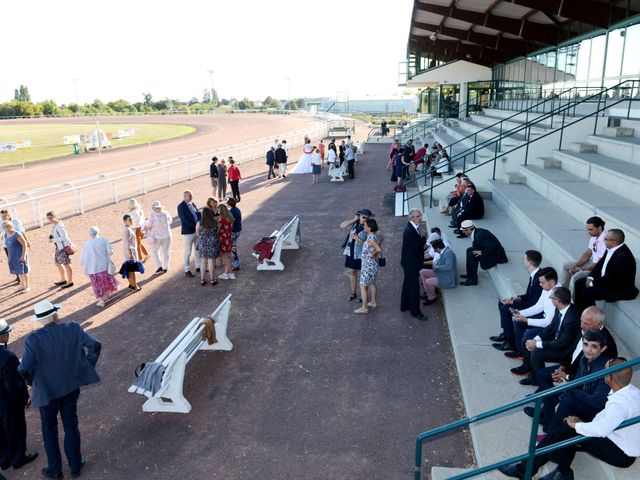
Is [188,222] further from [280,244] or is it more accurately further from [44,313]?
[44,313]

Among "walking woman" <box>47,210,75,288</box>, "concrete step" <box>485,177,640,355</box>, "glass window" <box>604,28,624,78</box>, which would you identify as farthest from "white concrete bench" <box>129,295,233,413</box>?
"glass window" <box>604,28,624,78</box>

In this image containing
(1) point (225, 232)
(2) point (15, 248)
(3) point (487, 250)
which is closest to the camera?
(3) point (487, 250)

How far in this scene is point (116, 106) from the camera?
121 m

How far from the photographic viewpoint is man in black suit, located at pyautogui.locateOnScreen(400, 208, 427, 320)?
8.12 metres

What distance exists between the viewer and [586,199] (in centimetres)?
951

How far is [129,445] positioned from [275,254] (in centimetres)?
590

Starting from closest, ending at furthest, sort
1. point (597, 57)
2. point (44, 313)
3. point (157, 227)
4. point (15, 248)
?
1. point (44, 313)
2. point (15, 248)
3. point (157, 227)
4. point (597, 57)

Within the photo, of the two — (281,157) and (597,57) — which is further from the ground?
(597,57)

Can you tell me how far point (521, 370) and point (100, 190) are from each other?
67.0ft

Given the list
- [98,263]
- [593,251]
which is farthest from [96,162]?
[593,251]

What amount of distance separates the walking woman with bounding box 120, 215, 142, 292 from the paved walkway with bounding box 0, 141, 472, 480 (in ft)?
1.02

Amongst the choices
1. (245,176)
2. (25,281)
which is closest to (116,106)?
(245,176)

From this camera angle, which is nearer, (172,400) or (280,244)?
(172,400)

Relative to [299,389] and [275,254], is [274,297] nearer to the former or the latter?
[275,254]
